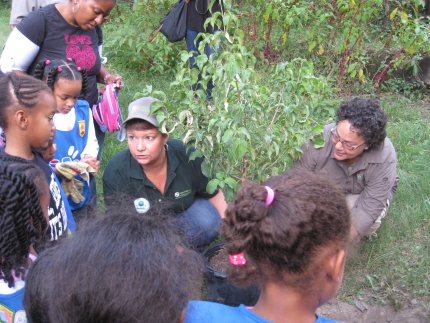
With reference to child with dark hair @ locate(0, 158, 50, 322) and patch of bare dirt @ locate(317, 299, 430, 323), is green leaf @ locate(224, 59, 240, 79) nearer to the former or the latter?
child with dark hair @ locate(0, 158, 50, 322)

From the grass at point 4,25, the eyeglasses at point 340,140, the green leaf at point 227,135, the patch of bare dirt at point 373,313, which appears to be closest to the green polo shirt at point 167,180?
the green leaf at point 227,135

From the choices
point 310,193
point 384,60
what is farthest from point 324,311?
point 384,60

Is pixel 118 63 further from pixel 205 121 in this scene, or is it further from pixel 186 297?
pixel 186 297

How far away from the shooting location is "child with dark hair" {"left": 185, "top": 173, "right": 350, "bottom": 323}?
1.29 meters

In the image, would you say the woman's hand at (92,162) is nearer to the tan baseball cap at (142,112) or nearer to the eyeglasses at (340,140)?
the tan baseball cap at (142,112)

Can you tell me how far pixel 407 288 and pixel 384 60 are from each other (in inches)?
147

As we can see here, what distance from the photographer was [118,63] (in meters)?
6.21

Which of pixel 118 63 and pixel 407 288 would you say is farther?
pixel 118 63

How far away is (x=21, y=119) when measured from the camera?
1.97m

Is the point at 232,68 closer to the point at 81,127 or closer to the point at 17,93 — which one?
the point at 17,93

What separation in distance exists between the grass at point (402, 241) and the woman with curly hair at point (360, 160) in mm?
229

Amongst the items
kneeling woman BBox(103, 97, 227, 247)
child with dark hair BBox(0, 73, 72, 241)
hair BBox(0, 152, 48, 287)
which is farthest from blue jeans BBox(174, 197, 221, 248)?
hair BBox(0, 152, 48, 287)

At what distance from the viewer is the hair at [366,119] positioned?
265 centimetres

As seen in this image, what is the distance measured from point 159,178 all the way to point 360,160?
1.29 m
